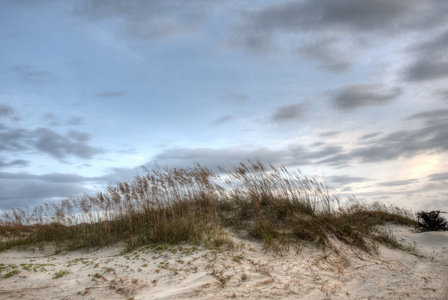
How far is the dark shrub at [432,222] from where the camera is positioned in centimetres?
1026

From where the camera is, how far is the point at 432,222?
10.3m

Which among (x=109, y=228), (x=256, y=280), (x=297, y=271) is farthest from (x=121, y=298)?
(x=109, y=228)

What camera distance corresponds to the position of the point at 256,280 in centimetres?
438

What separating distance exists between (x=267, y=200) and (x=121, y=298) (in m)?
4.67

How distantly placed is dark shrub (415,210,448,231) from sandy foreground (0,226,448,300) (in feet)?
15.6

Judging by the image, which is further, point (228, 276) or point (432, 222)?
point (432, 222)

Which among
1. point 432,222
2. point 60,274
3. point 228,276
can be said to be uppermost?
point 60,274

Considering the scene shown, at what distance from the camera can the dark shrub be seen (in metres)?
10.3

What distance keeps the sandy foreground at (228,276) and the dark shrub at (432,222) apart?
4757 millimetres

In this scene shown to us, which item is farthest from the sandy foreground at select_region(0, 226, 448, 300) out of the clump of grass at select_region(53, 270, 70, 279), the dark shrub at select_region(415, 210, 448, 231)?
the dark shrub at select_region(415, 210, 448, 231)

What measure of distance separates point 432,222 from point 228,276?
30.6 feet

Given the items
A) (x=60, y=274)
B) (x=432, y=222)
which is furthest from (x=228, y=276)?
(x=432, y=222)

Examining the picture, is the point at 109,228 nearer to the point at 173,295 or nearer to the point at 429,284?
the point at 173,295

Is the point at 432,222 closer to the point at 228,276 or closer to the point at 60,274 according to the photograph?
the point at 228,276
